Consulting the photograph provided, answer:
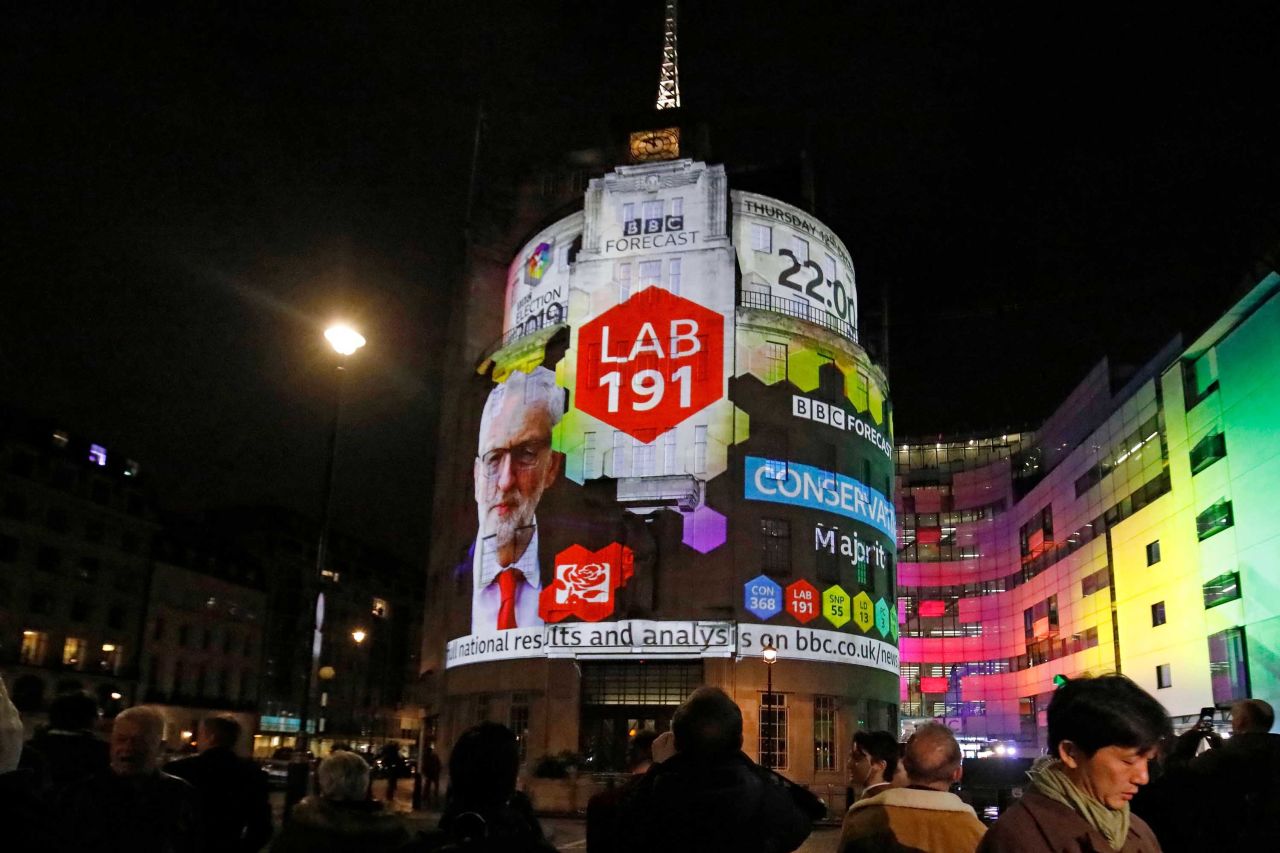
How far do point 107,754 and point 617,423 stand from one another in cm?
3878

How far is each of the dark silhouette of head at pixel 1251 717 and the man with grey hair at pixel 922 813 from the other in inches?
105

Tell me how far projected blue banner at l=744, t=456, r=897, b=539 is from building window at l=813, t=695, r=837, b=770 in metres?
8.30

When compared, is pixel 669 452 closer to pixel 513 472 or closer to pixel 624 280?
pixel 513 472

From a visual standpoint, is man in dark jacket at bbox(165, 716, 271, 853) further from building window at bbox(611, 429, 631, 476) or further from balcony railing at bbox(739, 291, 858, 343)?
balcony railing at bbox(739, 291, 858, 343)

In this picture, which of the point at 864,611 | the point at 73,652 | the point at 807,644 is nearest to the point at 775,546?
the point at 807,644

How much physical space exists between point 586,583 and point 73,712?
37280 millimetres

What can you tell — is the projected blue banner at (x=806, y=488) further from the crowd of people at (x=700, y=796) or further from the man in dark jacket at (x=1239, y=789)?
the man in dark jacket at (x=1239, y=789)

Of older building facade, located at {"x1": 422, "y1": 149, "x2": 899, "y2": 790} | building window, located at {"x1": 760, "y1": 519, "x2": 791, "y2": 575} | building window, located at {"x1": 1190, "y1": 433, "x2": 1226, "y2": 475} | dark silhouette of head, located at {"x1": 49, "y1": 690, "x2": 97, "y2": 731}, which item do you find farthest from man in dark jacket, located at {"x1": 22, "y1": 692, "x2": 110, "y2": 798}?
building window, located at {"x1": 1190, "y1": 433, "x2": 1226, "y2": 475}

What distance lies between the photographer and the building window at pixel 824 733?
4359 centimetres

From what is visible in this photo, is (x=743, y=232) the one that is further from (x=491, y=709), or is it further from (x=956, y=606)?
(x=956, y=606)

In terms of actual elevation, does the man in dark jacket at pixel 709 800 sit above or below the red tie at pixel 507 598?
below

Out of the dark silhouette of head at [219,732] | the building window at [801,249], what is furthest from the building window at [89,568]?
the dark silhouette of head at [219,732]

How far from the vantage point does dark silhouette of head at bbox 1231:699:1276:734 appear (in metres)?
6.98

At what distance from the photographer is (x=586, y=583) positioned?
4491 cm
